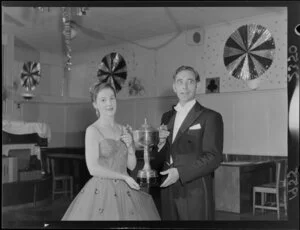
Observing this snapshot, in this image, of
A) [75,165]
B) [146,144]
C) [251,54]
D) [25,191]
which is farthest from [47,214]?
[251,54]

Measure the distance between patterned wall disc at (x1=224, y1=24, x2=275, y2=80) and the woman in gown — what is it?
729 millimetres

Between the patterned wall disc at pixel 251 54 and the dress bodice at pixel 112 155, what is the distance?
80 cm

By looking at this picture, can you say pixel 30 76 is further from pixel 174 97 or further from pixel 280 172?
pixel 280 172

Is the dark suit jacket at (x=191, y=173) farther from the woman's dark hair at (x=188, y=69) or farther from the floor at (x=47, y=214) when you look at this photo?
the woman's dark hair at (x=188, y=69)

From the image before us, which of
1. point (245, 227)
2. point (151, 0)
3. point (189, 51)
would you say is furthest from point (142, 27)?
point (245, 227)

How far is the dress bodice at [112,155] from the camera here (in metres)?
2.24

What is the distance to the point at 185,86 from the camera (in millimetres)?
2334

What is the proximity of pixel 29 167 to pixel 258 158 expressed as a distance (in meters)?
1.35

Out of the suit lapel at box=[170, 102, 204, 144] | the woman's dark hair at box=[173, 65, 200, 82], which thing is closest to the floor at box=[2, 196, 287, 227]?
the suit lapel at box=[170, 102, 204, 144]

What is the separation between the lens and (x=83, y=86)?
91.7 inches

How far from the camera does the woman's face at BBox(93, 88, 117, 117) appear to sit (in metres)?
2.30

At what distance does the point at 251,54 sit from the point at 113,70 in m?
0.83

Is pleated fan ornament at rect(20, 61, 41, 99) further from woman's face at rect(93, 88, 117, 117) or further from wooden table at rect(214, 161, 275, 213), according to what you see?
wooden table at rect(214, 161, 275, 213)

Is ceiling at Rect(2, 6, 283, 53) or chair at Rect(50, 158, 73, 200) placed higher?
ceiling at Rect(2, 6, 283, 53)
